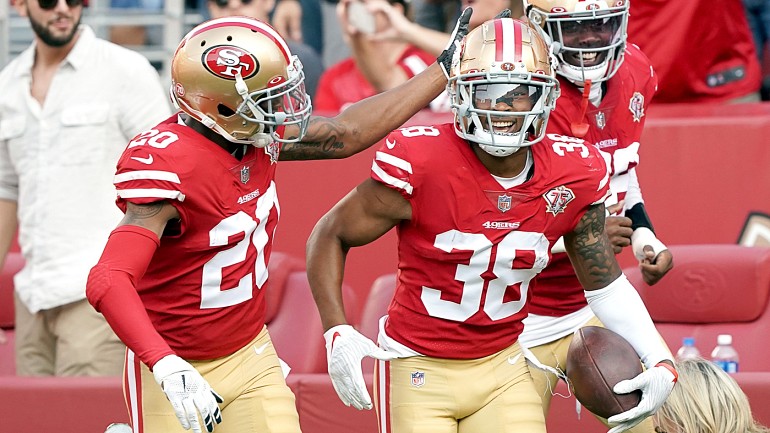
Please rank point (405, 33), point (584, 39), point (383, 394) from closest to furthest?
1. point (383, 394)
2. point (584, 39)
3. point (405, 33)

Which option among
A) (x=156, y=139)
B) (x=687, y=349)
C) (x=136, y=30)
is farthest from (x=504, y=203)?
(x=136, y=30)

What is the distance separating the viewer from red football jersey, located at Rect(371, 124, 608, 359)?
13.0ft

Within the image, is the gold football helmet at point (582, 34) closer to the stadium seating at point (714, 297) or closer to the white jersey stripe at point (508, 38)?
the white jersey stripe at point (508, 38)

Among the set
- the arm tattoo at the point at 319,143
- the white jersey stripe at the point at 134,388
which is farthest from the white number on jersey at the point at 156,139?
the white jersey stripe at the point at 134,388

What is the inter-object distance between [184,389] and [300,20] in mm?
4778

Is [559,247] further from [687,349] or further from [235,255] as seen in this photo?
[687,349]

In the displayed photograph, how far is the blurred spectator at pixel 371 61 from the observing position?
6.98 m

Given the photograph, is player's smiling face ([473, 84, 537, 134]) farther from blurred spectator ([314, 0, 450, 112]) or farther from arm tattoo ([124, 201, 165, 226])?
blurred spectator ([314, 0, 450, 112])

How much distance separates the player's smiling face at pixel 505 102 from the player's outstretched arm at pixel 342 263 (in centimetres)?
34

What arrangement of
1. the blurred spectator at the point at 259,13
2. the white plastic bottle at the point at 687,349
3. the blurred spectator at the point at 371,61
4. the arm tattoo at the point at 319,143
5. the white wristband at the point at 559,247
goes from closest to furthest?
1. the arm tattoo at the point at 319,143
2. the white wristband at the point at 559,247
3. the white plastic bottle at the point at 687,349
4. the blurred spectator at the point at 371,61
5. the blurred spectator at the point at 259,13

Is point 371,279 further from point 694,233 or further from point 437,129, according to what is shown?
point 437,129

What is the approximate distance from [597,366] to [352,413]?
1517 millimetres

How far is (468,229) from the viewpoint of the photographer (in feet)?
13.0

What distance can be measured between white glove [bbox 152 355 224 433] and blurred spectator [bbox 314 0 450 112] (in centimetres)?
361
